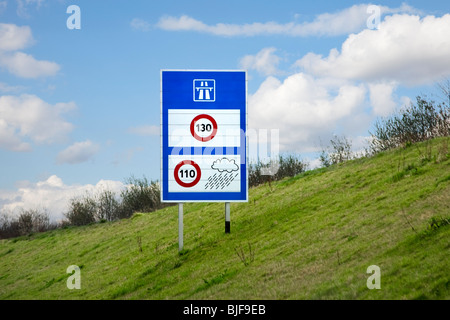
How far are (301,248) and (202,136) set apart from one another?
252 inches

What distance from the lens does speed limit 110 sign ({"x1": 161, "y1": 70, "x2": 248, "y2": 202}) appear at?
58.0ft

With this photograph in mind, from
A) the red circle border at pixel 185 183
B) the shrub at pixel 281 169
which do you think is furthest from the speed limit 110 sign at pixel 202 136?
the shrub at pixel 281 169

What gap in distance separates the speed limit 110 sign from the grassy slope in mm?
2102

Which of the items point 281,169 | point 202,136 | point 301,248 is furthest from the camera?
point 281,169

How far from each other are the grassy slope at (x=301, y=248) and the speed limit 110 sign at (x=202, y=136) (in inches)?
82.7

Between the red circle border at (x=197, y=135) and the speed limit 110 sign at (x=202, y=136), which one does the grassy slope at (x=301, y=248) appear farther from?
the red circle border at (x=197, y=135)

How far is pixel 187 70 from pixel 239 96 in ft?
7.12

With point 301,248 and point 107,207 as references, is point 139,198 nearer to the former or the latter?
point 107,207

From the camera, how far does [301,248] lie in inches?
508

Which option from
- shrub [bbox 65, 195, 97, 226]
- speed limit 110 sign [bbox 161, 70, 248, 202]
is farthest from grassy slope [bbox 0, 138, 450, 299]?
shrub [bbox 65, 195, 97, 226]

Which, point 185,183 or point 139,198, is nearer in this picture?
point 185,183

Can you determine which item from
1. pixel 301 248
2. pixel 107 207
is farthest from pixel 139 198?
pixel 301 248
